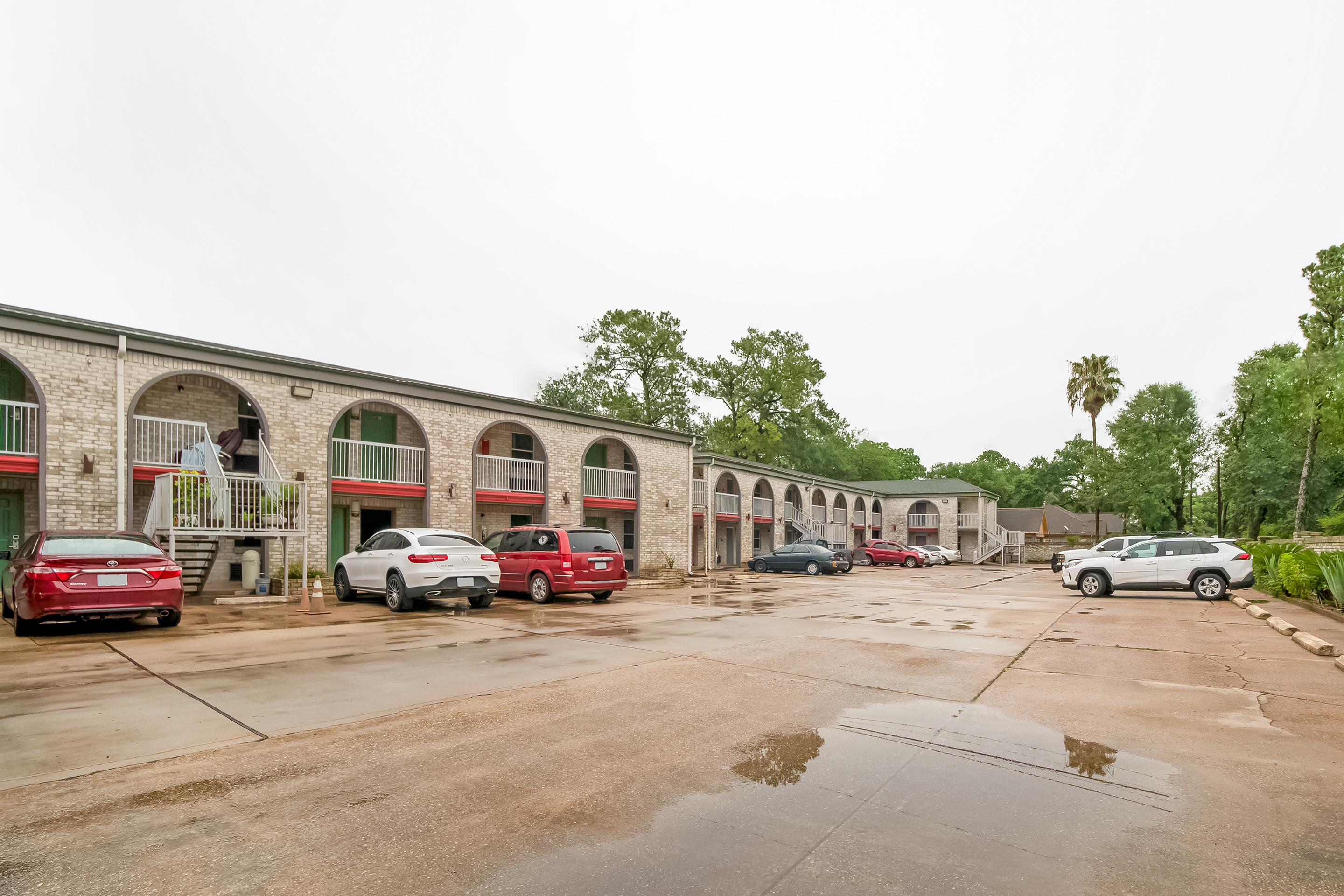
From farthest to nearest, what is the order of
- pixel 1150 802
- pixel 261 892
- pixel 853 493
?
pixel 853 493 → pixel 1150 802 → pixel 261 892

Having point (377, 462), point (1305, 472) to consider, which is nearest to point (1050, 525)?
point (1305, 472)

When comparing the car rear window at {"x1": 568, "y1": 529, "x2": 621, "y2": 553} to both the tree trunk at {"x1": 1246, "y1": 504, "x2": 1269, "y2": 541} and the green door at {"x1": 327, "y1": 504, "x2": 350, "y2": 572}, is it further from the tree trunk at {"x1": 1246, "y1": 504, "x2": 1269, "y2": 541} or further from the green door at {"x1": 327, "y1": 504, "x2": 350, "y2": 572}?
the tree trunk at {"x1": 1246, "y1": 504, "x2": 1269, "y2": 541}

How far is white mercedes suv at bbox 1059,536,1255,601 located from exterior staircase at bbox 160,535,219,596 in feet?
66.9

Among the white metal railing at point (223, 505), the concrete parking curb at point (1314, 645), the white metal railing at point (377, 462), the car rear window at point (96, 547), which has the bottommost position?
the concrete parking curb at point (1314, 645)

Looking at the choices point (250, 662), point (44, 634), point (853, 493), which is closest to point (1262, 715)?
point (250, 662)

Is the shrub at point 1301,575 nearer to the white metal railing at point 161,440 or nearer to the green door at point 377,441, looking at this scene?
→ the green door at point 377,441

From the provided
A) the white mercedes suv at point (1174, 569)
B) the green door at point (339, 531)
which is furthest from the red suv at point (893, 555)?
the green door at point (339, 531)

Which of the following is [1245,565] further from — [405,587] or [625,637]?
[405,587]

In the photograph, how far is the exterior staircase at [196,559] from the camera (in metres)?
15.2

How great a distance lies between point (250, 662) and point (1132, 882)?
7943 mm

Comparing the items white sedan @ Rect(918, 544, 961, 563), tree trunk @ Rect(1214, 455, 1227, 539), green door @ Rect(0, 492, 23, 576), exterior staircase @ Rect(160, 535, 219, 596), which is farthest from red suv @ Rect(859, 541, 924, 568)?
green door @ Rect(0, 492, 23, 576)

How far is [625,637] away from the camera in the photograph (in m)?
9.97

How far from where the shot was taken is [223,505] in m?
13.6

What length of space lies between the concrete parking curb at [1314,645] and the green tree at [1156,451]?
50.2 meters
